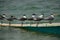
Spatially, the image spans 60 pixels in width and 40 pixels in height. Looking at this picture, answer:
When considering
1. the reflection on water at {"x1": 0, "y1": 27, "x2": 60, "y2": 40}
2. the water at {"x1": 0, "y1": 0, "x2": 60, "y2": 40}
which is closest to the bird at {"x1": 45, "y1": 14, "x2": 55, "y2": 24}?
the water at {"x1": 0, "y1": 0, "x2": 60, "y2": 40}

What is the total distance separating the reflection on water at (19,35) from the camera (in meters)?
2.61

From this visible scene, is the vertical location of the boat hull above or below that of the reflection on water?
above

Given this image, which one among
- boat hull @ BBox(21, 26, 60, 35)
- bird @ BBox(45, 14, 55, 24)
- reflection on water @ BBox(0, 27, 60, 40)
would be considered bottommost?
reflection on water @ BBox(0, 27, 60, 40)

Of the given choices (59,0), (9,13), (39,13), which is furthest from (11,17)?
(59,0)

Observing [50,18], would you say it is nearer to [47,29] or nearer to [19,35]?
[47,29]

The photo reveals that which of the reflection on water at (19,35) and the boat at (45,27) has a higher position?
the boat at (45,27)

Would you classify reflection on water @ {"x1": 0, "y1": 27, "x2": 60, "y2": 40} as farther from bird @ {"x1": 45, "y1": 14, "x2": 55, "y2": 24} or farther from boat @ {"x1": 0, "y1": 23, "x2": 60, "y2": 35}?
bird @ {"x1": 45, "y1": 14, "x2": 55, "y2": 24}

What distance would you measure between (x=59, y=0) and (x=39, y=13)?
0.21 meters

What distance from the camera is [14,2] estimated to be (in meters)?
2.76

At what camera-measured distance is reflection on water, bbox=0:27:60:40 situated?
2607 millimetres

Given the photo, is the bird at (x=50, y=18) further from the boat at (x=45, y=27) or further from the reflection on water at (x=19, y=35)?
the reflection on water at (x=19, y=35)

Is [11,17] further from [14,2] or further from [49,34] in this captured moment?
[49,34]

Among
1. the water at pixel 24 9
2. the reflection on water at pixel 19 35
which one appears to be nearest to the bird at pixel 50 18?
the water at pixel 24 9

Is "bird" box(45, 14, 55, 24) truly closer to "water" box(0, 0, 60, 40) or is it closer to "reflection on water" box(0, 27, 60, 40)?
"water" box(0, 0, 60, 40)
